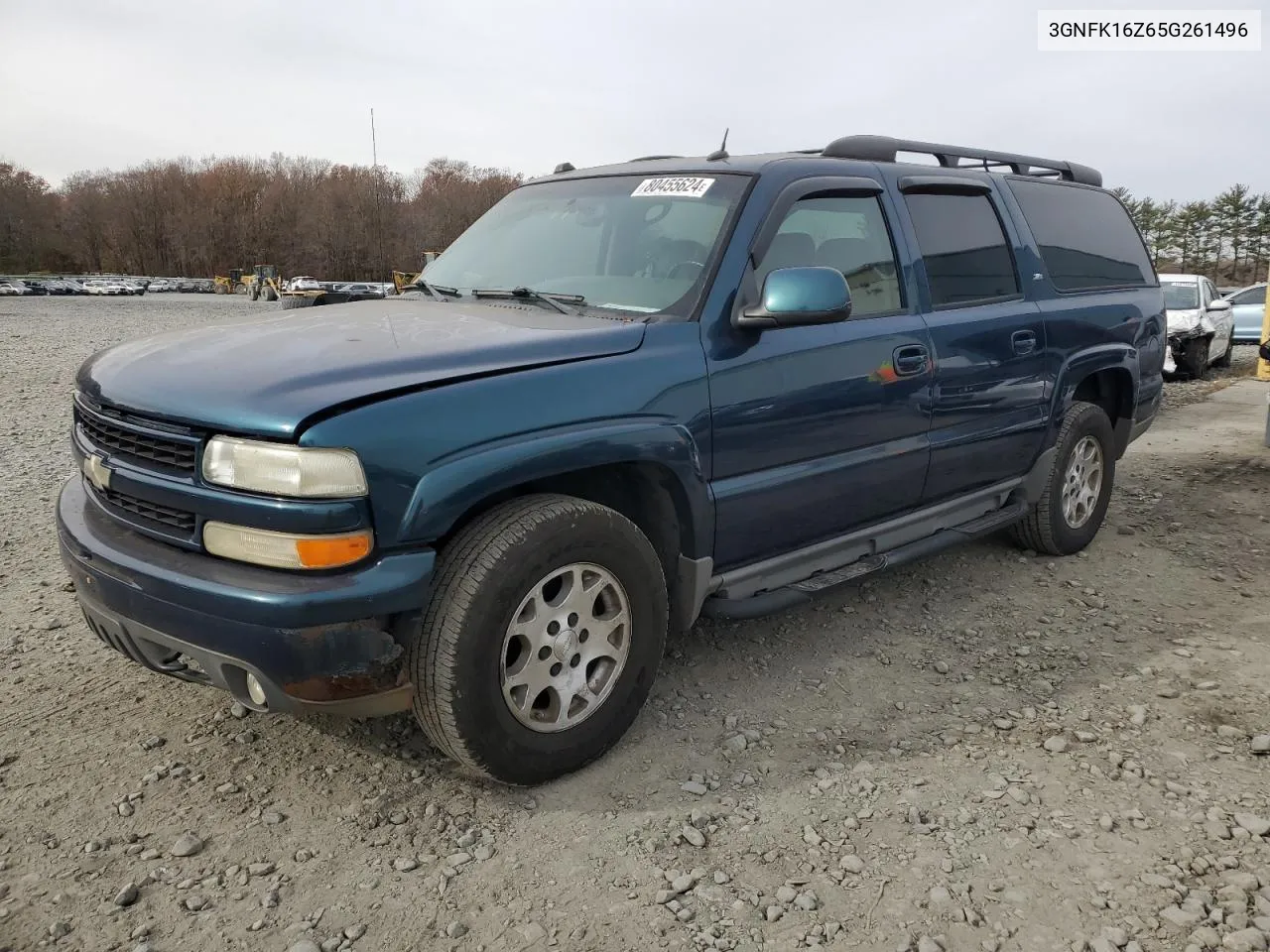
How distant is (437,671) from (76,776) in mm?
1275

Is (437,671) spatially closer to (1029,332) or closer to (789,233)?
(789,233)

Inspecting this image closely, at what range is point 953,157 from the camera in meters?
4.39

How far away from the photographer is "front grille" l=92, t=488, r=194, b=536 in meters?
2.43

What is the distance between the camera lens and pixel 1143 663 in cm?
367

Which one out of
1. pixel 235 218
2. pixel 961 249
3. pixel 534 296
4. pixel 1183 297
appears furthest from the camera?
pixel 235 218

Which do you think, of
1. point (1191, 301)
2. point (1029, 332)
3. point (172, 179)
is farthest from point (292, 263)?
point (1029, 332)

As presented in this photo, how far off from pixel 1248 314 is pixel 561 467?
18736 millimetres

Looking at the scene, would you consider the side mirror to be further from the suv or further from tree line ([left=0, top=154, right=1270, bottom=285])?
tree line ([left=0, top=154, right=1270, bottom=285])

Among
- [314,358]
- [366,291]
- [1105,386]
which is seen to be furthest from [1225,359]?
[314,358]

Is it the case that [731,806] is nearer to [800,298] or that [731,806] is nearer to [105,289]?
[800,298]

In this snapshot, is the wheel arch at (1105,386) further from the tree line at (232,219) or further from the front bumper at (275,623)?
the tree line at (232,219)

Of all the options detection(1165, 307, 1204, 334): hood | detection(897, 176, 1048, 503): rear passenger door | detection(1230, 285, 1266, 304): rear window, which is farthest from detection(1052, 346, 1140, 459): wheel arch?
detection(1230, 285, 1266, 304): rear window

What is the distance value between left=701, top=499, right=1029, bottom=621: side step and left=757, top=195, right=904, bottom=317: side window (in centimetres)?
99

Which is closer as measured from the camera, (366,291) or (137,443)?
(137,443)
